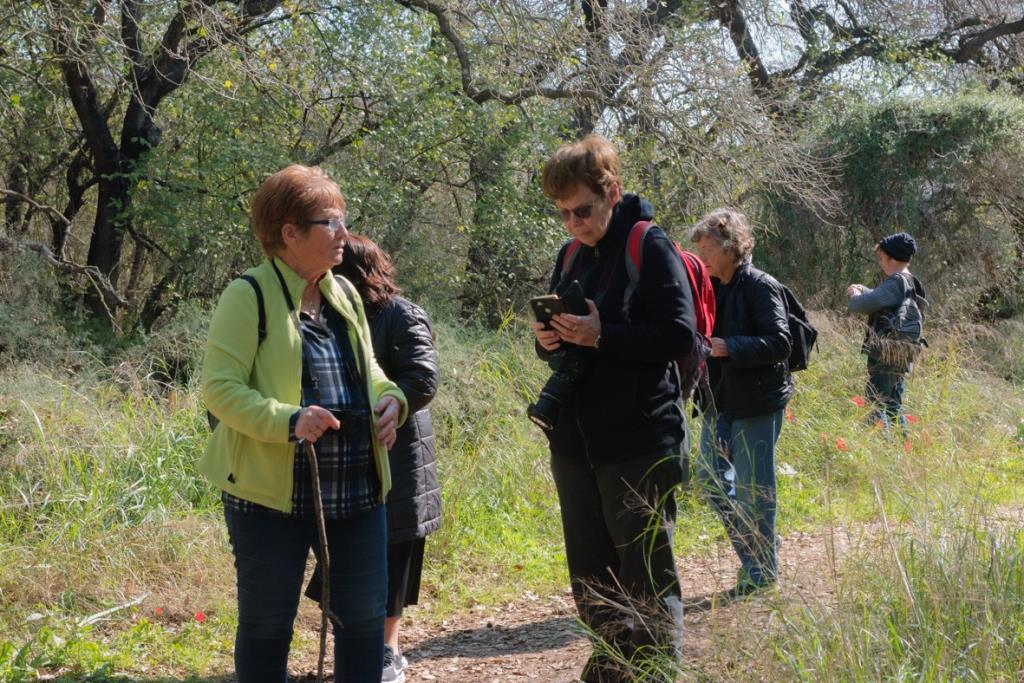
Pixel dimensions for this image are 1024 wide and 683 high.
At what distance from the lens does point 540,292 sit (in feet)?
40.1

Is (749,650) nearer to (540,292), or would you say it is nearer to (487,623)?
(487,623)

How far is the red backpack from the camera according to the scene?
356cm

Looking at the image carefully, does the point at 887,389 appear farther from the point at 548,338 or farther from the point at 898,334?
the point at 548,338

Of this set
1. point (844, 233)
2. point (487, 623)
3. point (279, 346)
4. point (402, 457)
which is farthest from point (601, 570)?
point (844, 233)

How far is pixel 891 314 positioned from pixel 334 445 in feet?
19.3

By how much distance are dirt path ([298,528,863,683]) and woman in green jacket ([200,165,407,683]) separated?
3.67 feet

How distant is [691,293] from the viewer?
3.66 metres

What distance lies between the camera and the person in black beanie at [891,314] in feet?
26.3

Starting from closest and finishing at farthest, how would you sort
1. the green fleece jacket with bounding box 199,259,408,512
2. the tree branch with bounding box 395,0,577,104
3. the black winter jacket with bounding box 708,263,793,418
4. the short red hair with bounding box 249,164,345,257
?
the green fleece jacket with bounding box 199,259,408,512 < the short red hair with bounding box 249,164,345,257 < the black winter jacket with bounding box 708,263,793,418 < the tree branch with bounding box 395,0,577,104

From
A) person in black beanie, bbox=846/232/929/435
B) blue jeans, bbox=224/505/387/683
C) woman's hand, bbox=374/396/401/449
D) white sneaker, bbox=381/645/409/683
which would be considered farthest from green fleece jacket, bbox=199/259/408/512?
person in black beanie, bbox=846/232/929/435

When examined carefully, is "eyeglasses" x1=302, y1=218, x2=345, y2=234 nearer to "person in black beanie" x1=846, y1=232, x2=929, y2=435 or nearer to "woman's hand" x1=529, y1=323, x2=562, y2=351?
"woman's hand" x1=529, y1=323, x2=562, y2=351

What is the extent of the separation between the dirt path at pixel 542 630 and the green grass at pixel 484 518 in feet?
A: 0.47

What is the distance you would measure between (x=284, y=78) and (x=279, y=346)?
25.4 ft

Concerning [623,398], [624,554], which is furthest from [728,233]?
[624,554]
